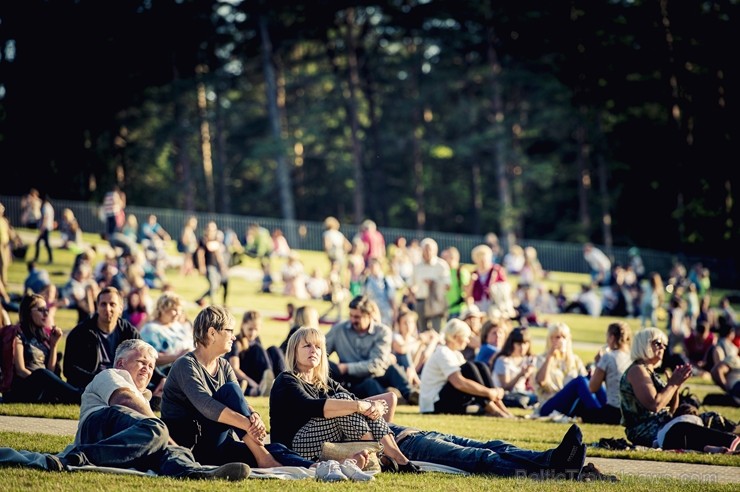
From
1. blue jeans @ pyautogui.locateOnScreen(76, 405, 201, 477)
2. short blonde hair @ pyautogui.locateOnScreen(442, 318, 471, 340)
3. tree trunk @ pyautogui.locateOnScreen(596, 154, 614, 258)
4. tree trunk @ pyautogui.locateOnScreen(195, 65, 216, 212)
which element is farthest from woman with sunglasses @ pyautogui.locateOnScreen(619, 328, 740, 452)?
tree trunk @ pyautogui.locateOnScreen(195, 65, 216, 212)

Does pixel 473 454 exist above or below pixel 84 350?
below

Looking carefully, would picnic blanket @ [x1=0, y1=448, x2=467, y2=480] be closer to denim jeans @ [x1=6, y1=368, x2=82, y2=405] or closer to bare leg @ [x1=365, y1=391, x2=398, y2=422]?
bare leg @ [x1=365, y1=391, x2=398, y2=422]

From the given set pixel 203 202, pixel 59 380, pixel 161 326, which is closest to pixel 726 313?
pixel 161 326

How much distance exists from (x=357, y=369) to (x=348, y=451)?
5.09 metres

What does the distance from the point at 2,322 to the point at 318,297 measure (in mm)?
16343

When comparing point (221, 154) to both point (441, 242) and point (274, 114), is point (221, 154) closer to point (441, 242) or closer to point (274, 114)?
point (274, 114)

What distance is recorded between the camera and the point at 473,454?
8070mm

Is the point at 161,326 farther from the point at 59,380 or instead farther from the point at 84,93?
the point at 84,93

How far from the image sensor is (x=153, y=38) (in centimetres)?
4697

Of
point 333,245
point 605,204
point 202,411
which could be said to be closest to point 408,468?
point 202,411

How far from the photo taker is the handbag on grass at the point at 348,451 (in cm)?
772

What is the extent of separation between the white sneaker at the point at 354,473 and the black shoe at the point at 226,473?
0.72 m

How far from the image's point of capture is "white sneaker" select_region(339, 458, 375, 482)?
7.43 meters

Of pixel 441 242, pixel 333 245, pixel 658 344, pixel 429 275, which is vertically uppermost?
pixel 441 242
